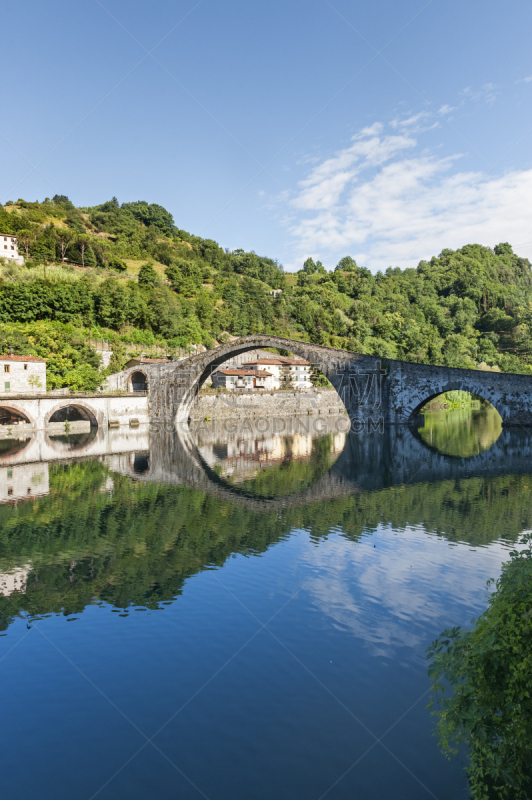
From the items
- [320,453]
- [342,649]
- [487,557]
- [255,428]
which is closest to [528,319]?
[255,428]

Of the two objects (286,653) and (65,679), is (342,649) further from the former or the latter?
(65,679)

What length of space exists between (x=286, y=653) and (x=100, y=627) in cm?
313

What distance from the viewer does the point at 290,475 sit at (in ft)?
69.4

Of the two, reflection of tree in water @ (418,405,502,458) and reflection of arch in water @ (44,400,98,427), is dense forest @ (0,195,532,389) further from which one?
reflection of tree in water @ (418,405,502,458)

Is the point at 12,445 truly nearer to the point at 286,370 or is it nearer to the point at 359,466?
the point at 359,466

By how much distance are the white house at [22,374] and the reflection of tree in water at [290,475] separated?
20.3m

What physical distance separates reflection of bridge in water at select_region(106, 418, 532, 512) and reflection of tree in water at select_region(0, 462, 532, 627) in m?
0.84

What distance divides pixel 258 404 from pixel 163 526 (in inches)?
1435

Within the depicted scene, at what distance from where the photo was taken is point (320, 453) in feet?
89.9

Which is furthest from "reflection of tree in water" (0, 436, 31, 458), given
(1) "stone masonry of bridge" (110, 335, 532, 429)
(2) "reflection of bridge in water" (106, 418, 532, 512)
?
(1) "stone masonry of bridge" (110, 335, 532, 429)

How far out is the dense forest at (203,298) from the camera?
48094 mm

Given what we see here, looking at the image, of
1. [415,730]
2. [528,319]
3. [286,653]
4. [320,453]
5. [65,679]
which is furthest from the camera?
[528,319]

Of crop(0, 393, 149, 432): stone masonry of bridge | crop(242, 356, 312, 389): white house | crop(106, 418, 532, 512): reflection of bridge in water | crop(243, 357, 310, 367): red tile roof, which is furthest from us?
crop(243, 357, 310, 367): red tile roof

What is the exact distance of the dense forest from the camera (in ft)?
158
